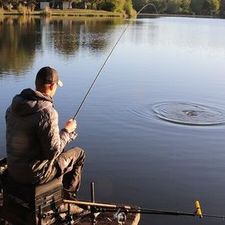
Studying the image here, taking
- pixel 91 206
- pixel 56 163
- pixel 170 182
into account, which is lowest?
pixel 170 182

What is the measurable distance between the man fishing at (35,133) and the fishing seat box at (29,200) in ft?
0.27

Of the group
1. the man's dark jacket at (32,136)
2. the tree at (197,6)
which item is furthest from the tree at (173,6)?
the man's dark jacket at (32,136)

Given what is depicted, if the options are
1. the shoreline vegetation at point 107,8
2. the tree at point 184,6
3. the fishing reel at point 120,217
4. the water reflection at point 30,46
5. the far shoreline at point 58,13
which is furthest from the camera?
the tree at point 184,6

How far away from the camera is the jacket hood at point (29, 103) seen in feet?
14.6

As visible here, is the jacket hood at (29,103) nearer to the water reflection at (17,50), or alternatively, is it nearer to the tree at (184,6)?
the water reflection at (17,50)

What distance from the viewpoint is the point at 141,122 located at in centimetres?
1201

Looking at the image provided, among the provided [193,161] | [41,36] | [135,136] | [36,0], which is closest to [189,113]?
[135,136]

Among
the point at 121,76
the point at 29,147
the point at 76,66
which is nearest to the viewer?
the point at 29,147

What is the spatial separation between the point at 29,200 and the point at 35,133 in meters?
0.70

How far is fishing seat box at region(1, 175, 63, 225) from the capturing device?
468 cm

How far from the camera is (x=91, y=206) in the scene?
17.3 ft

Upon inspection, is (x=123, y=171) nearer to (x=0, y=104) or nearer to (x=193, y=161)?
(x=193, y=161)

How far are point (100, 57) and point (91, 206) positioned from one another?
19.2m

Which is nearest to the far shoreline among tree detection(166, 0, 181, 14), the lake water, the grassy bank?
the grassy bank
